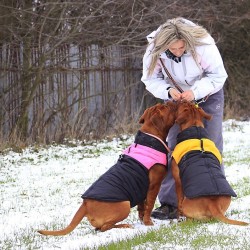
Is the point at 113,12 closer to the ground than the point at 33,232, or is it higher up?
higher up

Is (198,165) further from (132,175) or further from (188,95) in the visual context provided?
(188,95)

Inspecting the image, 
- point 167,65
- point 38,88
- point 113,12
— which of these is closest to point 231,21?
point 113,12

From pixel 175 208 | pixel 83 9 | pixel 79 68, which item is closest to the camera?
pixel 175 208

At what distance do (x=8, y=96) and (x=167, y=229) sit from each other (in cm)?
968

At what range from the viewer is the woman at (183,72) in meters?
5.50

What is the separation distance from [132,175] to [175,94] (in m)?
0.97

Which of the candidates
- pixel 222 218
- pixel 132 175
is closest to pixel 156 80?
pixel 132 175

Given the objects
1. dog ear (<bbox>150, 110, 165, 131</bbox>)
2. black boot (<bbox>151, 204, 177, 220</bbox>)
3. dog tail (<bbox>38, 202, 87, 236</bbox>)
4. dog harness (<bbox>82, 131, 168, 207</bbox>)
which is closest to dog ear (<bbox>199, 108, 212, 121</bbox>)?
dog ear (<bbox>150, 110, 165, 131</bbox>)

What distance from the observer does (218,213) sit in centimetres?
481

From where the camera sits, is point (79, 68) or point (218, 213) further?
point (79, 68)

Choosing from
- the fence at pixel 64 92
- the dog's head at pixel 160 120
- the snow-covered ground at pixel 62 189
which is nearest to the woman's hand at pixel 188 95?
the dog's head at pixel 160 120

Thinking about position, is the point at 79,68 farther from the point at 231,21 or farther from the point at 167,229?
the point at 167,229

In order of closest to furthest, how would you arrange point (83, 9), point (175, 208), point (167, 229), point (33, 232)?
point (167, 229) < point (33, 232) < point (175, 208) < point (83, 9)

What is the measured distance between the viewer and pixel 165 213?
19.2ft
